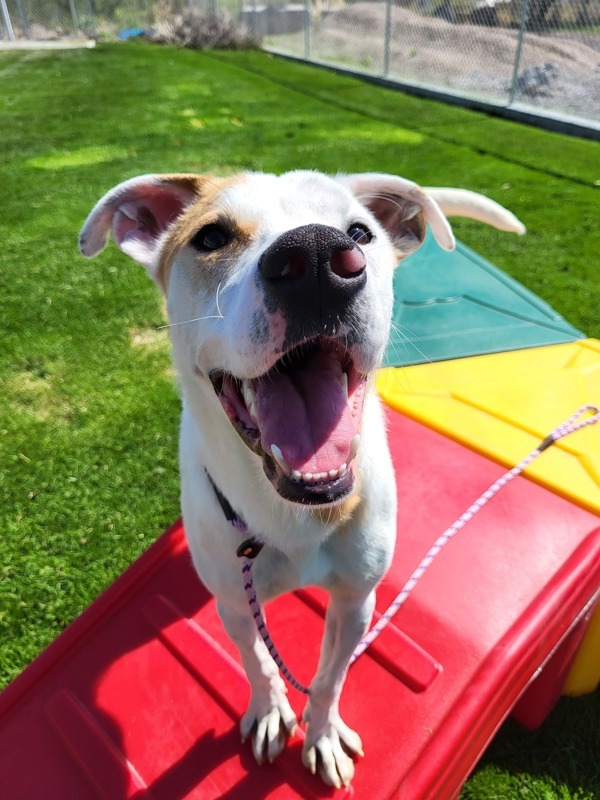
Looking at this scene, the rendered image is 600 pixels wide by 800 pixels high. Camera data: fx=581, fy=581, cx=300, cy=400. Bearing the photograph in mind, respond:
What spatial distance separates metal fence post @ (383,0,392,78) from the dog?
45.2 feet

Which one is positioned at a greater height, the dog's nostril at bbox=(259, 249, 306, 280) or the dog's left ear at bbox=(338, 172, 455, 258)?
the dog's nostril at bbox=(259, 249, 306, 280)

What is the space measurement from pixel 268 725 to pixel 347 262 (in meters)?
1.64

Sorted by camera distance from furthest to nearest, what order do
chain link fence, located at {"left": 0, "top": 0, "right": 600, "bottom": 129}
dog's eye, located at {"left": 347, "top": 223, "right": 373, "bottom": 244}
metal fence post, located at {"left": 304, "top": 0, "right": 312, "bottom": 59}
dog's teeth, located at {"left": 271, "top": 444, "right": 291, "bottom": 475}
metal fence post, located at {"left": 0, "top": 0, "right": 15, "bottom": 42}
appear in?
metal fence post, located at {"left": 0, "top": 0, "right": 15, "bottom": 42} → metal fence post, located at {"left": 304, "top": 0, "right": 312, "bottom": 59} → chain link fence, located at {"left": 0, "top": 0, "right": 600, "bottom": 129} → dog's eye, located at {"left": 347, "top": 223, "right": 373, "bottom": 244} → dog's teeth, located at {"left": 271, "top": 444, "right": 291, "bottom": 475}

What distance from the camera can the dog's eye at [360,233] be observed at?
1.77m

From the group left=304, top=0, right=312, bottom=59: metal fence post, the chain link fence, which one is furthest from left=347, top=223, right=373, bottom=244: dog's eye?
left=304, top=0, right=312, bottom=59: metal fence post

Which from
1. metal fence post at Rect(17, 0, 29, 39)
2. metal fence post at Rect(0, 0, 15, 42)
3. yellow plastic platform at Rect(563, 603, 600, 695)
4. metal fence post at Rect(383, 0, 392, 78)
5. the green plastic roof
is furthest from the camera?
metal fence post at Rect(17, 0, 29, 39)

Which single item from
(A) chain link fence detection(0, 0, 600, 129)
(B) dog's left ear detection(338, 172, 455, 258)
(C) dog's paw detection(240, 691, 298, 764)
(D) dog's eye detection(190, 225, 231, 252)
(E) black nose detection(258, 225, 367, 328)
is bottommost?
(C) dog's paw detection(240, 691, 298, 764)

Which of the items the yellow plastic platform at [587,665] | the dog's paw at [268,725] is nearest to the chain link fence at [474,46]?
the yellow plastic platform at [587,665]

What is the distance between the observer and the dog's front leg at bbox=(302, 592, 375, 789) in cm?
194

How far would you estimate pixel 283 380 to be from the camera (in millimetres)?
1553

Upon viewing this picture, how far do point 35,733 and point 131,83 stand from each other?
16.2 m

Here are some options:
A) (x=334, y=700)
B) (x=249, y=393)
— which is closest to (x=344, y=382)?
(x=249, y=393)

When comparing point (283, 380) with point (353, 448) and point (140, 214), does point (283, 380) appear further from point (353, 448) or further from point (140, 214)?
point (140, 214)

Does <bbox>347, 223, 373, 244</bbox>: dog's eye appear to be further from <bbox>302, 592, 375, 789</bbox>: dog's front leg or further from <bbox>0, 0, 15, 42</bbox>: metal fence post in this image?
<bbox>0, 0, 15, 42</bbox>: metal fence post
